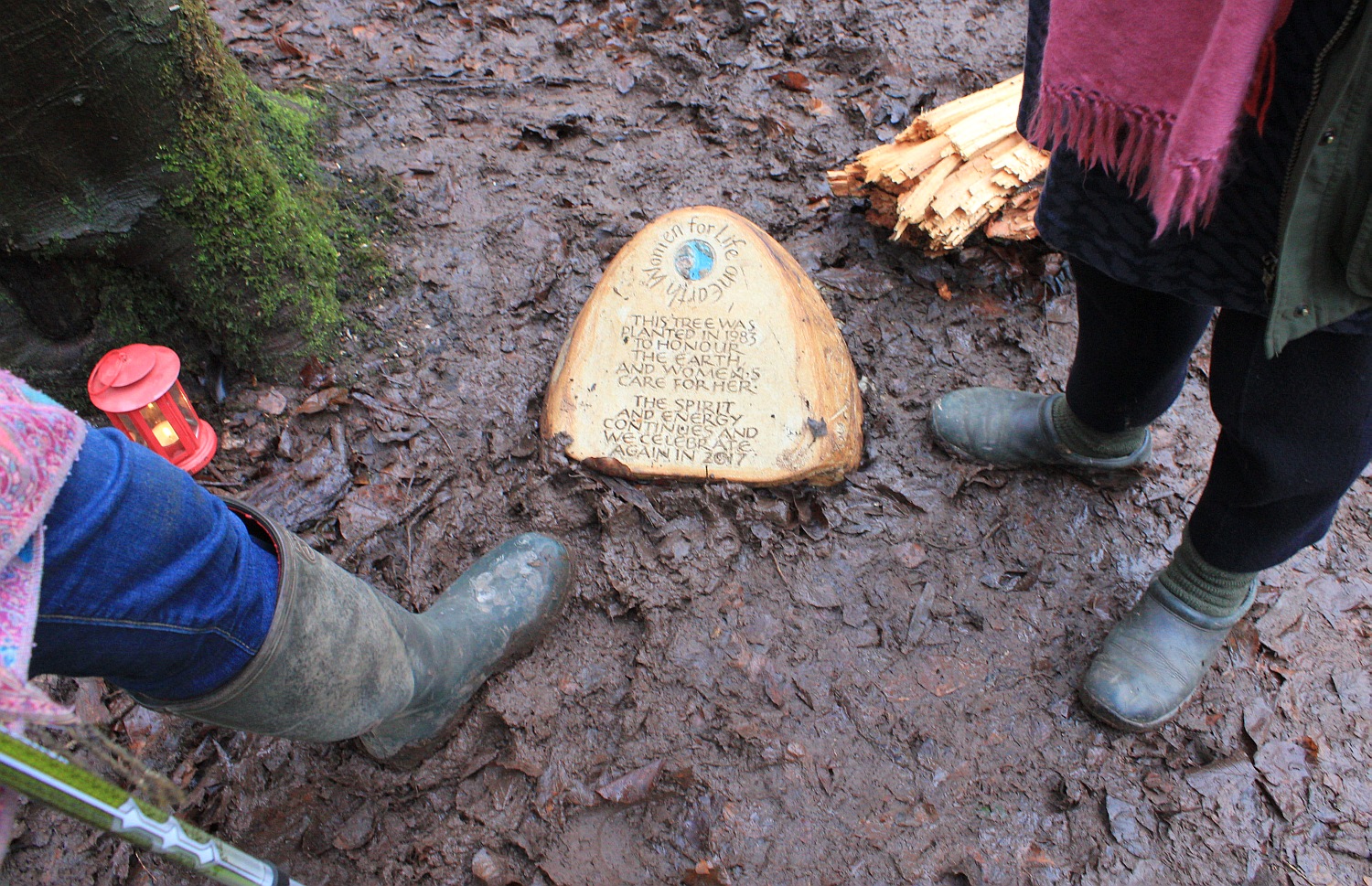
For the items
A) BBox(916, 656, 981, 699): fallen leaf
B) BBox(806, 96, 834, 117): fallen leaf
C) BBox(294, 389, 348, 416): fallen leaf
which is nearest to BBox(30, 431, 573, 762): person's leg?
BBox(294, 389, 348, 416): fallen leaf

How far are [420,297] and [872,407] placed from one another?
A: 145 cm

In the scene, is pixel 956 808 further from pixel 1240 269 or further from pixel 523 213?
pixel 523 213

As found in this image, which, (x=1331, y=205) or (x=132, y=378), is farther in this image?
(x=132, y=378)

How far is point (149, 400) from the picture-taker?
6.38 ft

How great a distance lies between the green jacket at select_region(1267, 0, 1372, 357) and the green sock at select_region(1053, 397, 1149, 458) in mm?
907

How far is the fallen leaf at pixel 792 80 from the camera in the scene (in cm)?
323

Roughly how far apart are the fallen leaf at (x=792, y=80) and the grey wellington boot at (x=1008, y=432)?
1678mm

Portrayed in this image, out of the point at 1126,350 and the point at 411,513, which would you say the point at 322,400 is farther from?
the point at 1126,350

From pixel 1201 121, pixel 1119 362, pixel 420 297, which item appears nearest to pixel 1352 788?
pixel 1119 362

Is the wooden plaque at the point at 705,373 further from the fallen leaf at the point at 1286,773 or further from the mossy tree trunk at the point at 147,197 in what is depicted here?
the fallen leaf at the point at 1286,773

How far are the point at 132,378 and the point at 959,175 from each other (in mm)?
2349

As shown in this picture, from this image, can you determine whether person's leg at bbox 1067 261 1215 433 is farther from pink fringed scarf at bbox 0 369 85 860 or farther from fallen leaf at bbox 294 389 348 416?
fallen leaf at bbox 294 389 348 416

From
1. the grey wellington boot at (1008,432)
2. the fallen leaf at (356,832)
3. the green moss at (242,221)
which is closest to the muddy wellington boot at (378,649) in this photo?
the fallen leaf at (356,832)

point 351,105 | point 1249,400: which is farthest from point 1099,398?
point 351,105
